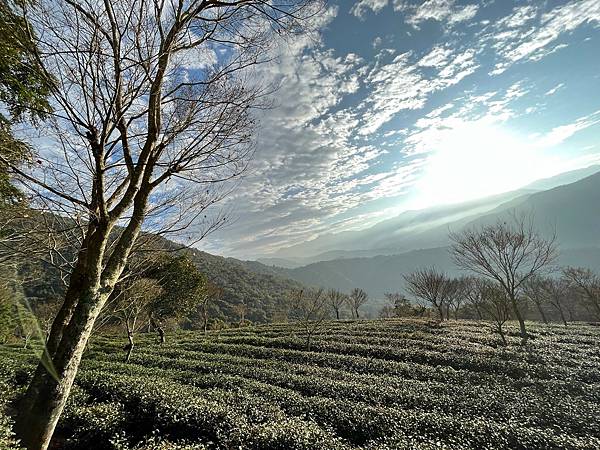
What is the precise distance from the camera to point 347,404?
28.8 feet

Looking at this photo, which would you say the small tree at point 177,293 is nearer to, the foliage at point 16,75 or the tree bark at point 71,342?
the foliage at point 16,75

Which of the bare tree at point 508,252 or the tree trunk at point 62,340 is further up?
the tree trunk at point 62,340

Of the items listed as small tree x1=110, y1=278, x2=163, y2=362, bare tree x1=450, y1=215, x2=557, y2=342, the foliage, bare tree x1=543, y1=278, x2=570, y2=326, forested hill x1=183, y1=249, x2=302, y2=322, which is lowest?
bare tree x1=543, y1=278, x2=570, y2=326

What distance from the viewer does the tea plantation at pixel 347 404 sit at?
6809mm

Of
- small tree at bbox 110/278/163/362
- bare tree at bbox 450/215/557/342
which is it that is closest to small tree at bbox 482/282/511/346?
bare tree at bbox 450/215/557/342

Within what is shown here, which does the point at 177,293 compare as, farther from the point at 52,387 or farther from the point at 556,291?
the point at 556,291

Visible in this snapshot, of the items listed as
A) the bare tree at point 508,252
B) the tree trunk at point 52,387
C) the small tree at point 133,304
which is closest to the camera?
the tree trunk at point 52,387

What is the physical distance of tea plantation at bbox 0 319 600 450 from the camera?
6.81m

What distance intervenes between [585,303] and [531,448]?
1895 inches

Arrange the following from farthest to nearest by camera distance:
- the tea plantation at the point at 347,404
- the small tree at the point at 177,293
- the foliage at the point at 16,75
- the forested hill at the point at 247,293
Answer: the forested hill at the point at 247,293, the small tree at the point at 177,293, the tea plantation at the point at 347,404, the foliage at the point at 16,75

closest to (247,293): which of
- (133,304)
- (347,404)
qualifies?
(133,304)

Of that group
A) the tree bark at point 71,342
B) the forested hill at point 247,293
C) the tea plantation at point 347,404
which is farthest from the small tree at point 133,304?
the forested hill at point 247,293

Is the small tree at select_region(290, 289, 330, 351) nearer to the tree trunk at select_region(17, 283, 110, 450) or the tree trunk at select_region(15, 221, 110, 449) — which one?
the tree trunk at select_region(15, 221, 110, 449)

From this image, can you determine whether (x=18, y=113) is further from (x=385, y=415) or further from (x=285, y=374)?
(x=285, y=374)
